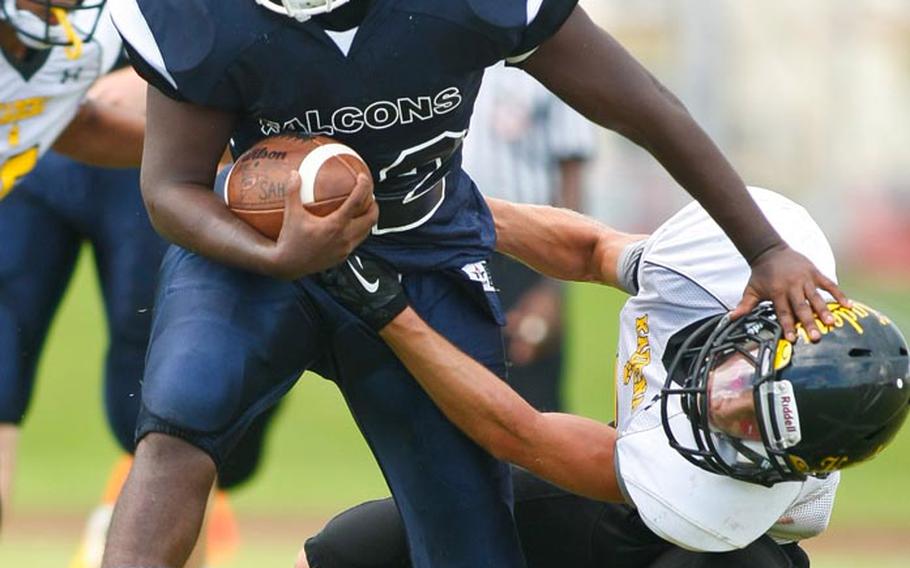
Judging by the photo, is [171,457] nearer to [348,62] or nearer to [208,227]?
[208,227]

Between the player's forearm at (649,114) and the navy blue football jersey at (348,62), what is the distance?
Result: 8 centimetres

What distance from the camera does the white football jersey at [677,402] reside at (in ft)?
11.6

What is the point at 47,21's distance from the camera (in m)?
4.55

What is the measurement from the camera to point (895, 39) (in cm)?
1117

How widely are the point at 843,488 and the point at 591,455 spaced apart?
629cm

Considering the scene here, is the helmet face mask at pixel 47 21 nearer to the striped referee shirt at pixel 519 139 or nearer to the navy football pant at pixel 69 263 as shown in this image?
the navy football pant at pixel 69 263

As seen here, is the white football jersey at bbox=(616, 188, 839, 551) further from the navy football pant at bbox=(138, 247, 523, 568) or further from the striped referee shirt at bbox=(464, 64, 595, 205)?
the striped referee shirt at bbox=(464, 64, 595, 205)

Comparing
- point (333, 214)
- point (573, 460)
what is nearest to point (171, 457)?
point (333, 214)

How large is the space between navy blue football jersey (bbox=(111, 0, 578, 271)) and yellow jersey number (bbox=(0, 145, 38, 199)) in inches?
52.9

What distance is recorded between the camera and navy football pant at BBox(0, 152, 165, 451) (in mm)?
5035

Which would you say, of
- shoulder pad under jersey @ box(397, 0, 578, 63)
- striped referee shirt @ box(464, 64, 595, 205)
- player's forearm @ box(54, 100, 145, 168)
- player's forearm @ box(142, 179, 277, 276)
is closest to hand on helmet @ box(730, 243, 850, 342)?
shoulder pad under jersey @ box(397, 0, 578, 63)

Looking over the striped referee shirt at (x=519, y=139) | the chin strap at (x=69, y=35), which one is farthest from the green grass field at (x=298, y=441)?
the chin strap at (x=69, y=35)

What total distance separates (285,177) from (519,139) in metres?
3.56

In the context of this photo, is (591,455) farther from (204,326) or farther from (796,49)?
(796,49)
